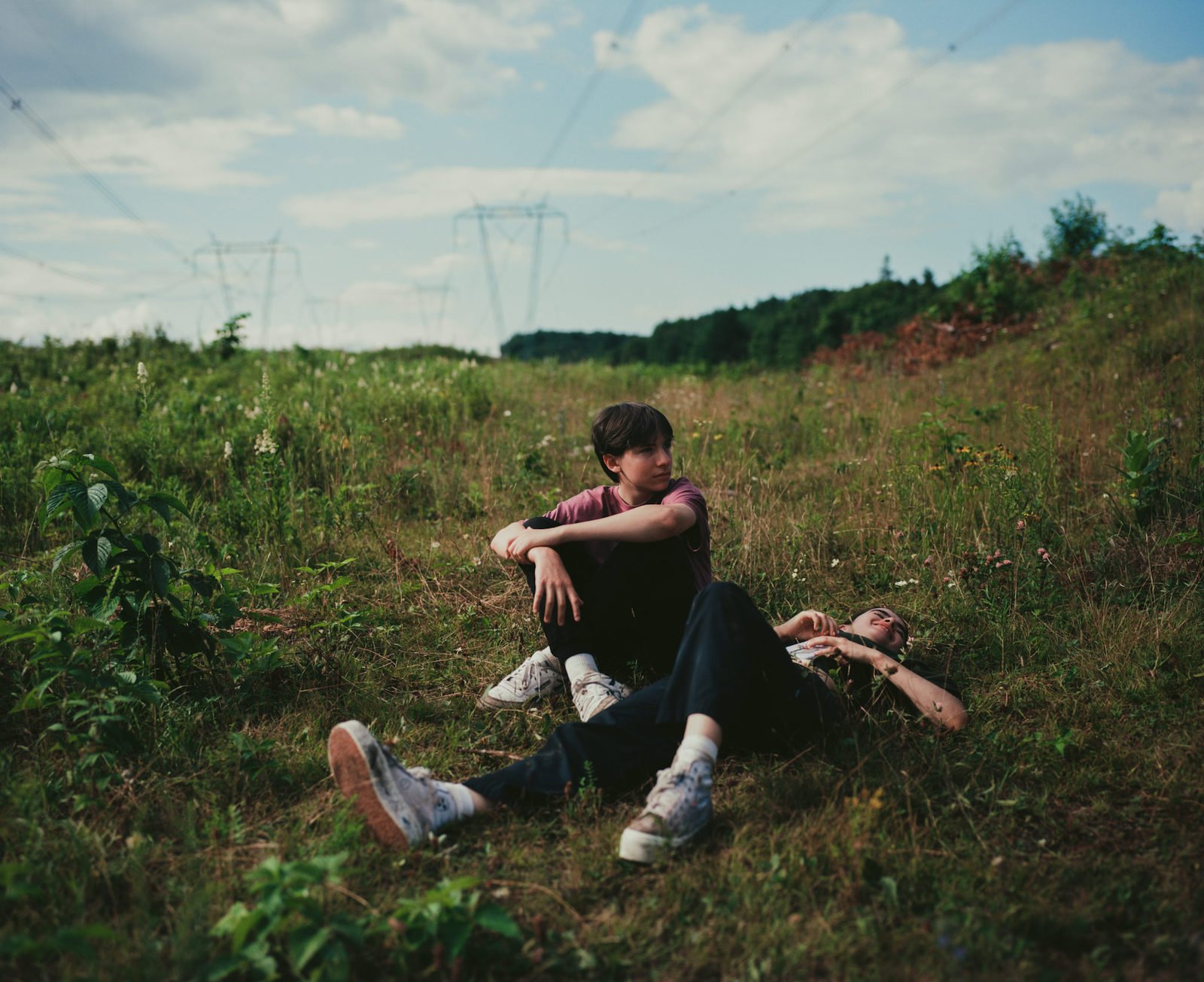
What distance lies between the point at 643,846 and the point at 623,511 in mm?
1379

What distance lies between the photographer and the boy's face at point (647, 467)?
10.4 feet

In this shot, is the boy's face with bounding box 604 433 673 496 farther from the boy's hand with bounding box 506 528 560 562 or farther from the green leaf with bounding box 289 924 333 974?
the green leaf with bounding box 289 924 333 974

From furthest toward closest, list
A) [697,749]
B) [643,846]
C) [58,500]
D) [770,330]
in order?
[770,330], [58,500], [697,749], [643,846]

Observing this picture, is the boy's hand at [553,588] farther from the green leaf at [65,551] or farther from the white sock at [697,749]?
the green leaf at [65,551]

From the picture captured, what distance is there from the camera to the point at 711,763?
2.41 metres

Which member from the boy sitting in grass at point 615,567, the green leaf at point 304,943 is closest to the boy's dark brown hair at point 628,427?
the boy sitting in grass at point 615,567

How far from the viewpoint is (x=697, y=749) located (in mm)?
2387

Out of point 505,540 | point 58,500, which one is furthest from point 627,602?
point 58,500

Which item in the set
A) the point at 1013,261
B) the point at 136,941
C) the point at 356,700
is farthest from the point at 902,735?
the point at 1013,261

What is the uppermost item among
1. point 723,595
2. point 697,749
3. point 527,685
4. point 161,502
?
point 161,502

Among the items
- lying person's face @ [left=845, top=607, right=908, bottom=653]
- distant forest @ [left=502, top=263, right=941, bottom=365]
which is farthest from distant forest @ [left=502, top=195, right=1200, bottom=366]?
lying person's face @ [left=845, top=607, right=908, bottom=653]

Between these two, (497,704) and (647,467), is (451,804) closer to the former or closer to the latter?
(497,704)

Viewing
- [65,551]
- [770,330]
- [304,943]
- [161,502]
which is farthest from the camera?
[770,330]

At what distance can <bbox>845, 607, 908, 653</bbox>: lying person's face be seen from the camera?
320 centimetres
